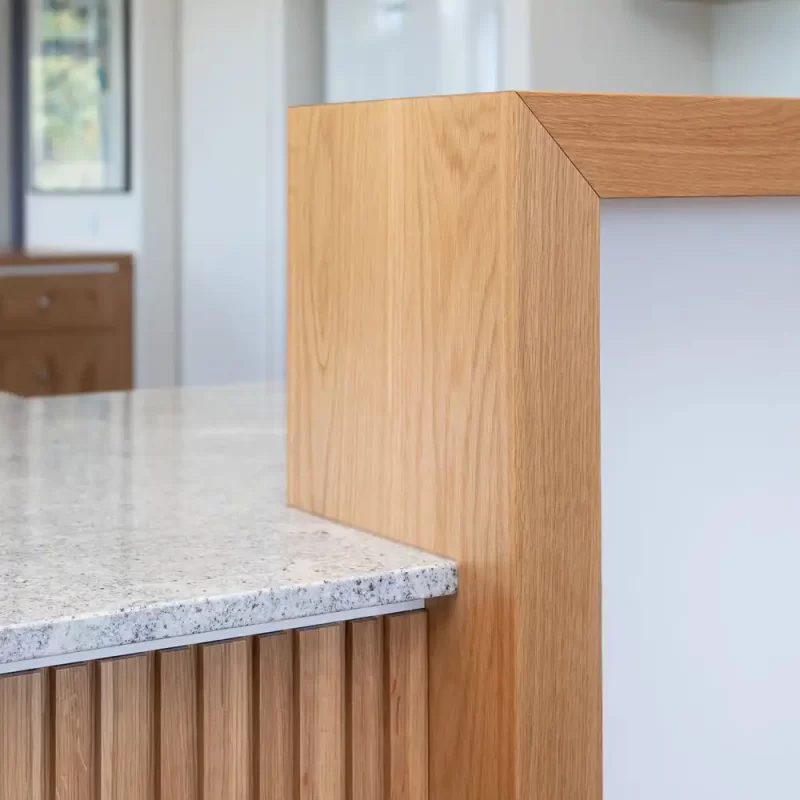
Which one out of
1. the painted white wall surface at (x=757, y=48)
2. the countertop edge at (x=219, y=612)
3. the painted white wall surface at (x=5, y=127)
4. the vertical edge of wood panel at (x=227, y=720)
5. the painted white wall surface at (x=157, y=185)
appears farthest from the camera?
the painted white wall surface at (x=5, y=127)

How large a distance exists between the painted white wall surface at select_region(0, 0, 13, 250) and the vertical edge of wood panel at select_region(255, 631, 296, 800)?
4.35m

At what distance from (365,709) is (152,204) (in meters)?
3.98

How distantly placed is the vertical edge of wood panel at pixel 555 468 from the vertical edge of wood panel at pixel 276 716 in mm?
149

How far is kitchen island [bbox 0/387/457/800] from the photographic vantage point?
0.72 m

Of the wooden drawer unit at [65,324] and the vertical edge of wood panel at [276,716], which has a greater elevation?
the wooden drawer unit at [65,324]

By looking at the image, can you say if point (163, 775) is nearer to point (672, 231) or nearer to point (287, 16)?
point (672, 231)

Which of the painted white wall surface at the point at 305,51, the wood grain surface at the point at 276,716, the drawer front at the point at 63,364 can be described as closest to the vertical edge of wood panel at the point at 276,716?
the wood grain surface at the point at 276,716

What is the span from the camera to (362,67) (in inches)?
149

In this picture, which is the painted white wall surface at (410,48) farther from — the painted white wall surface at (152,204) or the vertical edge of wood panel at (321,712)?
the vertical edge of wood panel at (321,712)

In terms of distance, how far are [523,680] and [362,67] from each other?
10.6ft

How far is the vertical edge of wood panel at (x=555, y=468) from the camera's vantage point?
0.75 m

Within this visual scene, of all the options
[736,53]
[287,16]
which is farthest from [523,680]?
[287,16]

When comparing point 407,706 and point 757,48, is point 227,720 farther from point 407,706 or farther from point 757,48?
point 757,48

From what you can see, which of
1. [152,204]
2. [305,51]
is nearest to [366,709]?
[305,51]
